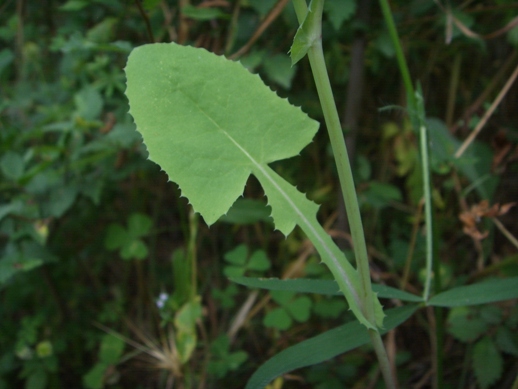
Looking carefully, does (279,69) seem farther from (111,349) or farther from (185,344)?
(111,349)

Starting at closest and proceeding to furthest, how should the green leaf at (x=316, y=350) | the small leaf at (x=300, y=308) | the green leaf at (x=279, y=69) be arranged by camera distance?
the green leaf at (x=316, y=350), the green leaf at (x=279, y=69), the small leaf at (x=300, y=308)

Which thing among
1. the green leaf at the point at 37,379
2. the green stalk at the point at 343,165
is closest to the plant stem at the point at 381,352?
the green stalk at the point at 343,165

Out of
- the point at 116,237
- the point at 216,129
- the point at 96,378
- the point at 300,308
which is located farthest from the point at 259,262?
the point at 216,129

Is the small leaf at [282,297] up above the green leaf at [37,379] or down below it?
above

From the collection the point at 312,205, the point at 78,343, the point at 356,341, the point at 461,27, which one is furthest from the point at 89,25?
the point at 356,341

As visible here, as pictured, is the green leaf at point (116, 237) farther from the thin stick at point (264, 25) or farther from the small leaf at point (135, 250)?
the thin stick at point (264, 25)

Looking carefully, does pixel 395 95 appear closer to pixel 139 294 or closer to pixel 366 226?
pixel 366 226
